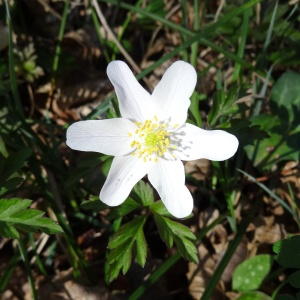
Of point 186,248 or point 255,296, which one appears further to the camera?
point 255,296

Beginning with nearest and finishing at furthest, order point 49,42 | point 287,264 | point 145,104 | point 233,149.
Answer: point 287,264, point 233,149, point 145,104, point 49,42

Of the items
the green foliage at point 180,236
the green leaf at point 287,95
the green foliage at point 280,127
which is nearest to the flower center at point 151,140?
the green foliage at point 180,236

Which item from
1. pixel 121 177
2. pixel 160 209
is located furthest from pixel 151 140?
pixel 160 209

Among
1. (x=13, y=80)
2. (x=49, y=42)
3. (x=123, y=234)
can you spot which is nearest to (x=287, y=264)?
(x=123, y=234)

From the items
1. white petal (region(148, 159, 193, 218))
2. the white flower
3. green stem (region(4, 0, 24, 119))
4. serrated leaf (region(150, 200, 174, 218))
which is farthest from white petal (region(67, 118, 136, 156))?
green stem (region(4, 0, 24, 119))

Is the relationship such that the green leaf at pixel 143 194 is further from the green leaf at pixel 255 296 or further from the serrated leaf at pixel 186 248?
the green leaf at pixel 255 296

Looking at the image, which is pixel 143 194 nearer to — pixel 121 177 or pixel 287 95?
pixel 121 177

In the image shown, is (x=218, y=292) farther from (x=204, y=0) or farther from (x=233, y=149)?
(x=204, y=0)
